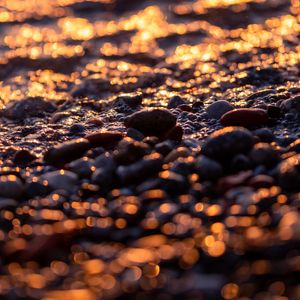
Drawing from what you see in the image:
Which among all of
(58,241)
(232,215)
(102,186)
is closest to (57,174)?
(102,186)

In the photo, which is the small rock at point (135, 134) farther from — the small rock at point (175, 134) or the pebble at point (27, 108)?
the pebble at point (27, 108)

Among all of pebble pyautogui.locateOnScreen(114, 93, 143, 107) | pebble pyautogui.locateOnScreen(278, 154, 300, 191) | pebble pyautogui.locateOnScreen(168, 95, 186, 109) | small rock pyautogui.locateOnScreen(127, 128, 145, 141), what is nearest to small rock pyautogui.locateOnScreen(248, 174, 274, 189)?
pebble pyautogui.locateOnScreen(278, 154, 300, 191)

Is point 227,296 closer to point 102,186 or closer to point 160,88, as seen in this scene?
point 102,186

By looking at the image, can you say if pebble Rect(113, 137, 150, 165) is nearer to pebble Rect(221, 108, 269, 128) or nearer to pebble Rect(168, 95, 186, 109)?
pebble Rect(221, 108, 269, 128)

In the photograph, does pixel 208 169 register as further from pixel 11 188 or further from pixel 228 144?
pixel 11 188

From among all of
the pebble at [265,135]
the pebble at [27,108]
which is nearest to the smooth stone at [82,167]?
the pebble at [265,135]
